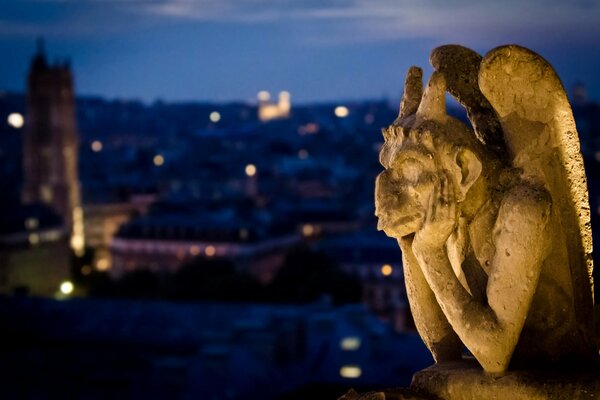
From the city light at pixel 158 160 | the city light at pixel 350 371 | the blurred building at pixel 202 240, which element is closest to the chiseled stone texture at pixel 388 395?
the city light at pixel 350 371

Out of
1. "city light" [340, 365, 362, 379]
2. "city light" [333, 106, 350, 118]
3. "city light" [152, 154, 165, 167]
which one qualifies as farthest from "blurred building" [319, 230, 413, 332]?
"city light" [152, 154, 165, 167]

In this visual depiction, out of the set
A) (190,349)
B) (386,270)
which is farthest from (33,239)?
(190,349)

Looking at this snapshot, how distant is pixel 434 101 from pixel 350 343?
29.7 meters

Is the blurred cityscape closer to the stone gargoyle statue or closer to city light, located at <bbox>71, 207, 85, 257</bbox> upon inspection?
A: city light, located at <bbox>71, 207, 85, 257</bbox>

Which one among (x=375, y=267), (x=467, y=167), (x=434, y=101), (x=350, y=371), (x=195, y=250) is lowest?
(x=350, y=371)

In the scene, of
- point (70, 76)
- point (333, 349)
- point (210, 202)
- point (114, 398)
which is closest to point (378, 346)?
point (333, 349)

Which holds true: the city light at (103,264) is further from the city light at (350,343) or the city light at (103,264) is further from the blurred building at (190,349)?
the city light at (350,343)

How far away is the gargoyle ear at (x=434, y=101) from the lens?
4.28 metres

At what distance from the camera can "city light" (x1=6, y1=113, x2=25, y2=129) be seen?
90.5 m

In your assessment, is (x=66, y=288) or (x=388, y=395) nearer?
(x=388, y=395)

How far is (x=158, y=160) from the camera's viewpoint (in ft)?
357

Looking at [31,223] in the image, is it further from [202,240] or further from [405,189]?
[405,189]

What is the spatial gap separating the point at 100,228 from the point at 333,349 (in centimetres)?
5846

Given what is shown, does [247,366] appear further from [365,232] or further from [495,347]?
[365,232]
